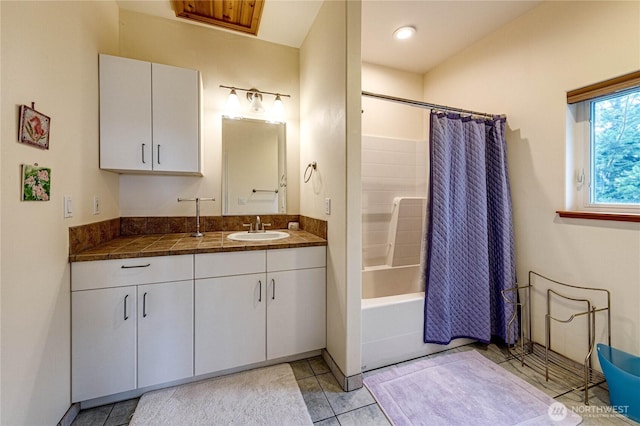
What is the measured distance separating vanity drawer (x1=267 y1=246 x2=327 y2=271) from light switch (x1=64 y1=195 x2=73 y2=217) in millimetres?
1111

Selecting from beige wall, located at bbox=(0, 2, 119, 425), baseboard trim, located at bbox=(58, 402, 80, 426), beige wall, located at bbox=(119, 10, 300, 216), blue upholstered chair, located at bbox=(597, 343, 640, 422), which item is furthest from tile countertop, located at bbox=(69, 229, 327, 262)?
blue upholstered chair, located at bbox=(597, 343, 640, 422)

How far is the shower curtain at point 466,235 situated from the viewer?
191 cm

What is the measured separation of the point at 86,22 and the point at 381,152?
8.03 feet

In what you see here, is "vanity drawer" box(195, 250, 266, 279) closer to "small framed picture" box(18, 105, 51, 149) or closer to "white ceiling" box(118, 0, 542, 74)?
"small framed picture" box(18, 105, 51, 149)

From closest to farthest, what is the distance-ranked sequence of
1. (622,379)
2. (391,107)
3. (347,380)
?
(622,379) → (347,380) → (391,107)

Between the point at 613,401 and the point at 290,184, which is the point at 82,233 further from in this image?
the point at 613,401

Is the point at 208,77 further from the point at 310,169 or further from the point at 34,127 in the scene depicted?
the point at 34,127

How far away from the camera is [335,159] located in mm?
1742

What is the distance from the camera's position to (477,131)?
2010 mm

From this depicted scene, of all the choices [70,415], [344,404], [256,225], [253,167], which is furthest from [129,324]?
[253,167]

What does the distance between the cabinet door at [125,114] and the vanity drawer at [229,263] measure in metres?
0.83

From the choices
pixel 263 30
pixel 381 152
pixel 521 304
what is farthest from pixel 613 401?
pixel 263 30

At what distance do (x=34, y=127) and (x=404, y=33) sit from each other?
2.62m

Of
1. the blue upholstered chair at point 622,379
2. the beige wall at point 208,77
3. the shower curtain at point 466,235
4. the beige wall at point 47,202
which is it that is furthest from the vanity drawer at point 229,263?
the blue upholstered chair at point 622,379
